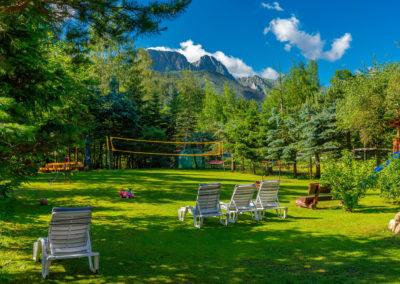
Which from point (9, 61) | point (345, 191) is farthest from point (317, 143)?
point (9, 61)

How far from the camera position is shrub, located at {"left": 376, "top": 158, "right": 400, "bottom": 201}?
30.2ft

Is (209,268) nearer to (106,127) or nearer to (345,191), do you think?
(345,191)

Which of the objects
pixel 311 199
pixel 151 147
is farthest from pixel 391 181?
pixel 151 147

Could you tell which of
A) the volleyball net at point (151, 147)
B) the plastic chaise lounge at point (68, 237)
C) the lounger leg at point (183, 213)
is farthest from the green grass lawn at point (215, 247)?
the volleyball net at point (151, 147)

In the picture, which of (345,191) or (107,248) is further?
(345,191)

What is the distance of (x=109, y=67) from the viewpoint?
32000mm

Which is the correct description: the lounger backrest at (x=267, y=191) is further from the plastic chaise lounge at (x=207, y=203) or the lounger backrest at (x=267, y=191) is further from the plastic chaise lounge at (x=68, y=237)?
the plastic chaise lounge at (x=68, y=237)

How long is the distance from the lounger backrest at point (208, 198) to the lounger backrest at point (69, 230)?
3243 mm

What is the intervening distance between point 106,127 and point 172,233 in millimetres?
20747

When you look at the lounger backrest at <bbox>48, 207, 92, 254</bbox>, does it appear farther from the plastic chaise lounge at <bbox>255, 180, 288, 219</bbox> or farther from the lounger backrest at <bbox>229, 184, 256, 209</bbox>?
the plastic chaise lounge at <bbox>255, 180, 288, 219</bbox>

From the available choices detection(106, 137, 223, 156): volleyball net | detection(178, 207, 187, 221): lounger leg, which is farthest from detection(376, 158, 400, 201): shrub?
detection(106, 137, 223, 156): volleyball net

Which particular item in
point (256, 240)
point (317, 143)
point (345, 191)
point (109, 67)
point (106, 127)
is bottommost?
point (256, 240)

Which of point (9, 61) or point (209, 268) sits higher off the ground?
point (9, 61)

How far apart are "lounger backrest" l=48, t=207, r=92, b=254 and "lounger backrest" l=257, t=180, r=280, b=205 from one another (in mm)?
5116
